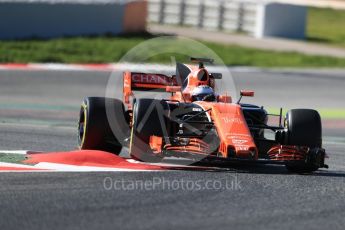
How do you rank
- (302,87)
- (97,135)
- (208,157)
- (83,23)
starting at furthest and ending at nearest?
(83,23), (302,87), (97,135), (208,157)

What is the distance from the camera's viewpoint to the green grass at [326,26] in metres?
38.6

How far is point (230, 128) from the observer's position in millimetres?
11164

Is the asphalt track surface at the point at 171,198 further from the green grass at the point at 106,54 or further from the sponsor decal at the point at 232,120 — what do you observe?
the green grass at the point at 106,54

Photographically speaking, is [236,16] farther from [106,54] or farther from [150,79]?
[150,79]

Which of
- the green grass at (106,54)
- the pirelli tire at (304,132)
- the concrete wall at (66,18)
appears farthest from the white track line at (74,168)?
the concrete wall at (66,18)

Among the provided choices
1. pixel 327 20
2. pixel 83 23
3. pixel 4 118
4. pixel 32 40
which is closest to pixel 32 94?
pixel 4 118

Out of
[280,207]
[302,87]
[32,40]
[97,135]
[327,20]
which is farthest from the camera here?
[327,20]

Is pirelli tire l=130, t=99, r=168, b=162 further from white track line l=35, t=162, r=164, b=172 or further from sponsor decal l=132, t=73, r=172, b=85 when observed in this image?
sponsor decal l=132, t=73, r=172, b=85

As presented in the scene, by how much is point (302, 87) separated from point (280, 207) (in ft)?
55.2

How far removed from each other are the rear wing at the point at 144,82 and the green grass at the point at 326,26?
24.8 meters

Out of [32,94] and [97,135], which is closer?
[97,135]

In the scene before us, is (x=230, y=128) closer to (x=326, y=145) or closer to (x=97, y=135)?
(x=97, y=135)

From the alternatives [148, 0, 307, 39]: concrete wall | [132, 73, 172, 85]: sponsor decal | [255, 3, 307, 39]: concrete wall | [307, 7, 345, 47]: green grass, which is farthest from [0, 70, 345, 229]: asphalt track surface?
[307, 7, 345, 47]: green grass

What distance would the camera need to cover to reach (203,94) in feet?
40.3
